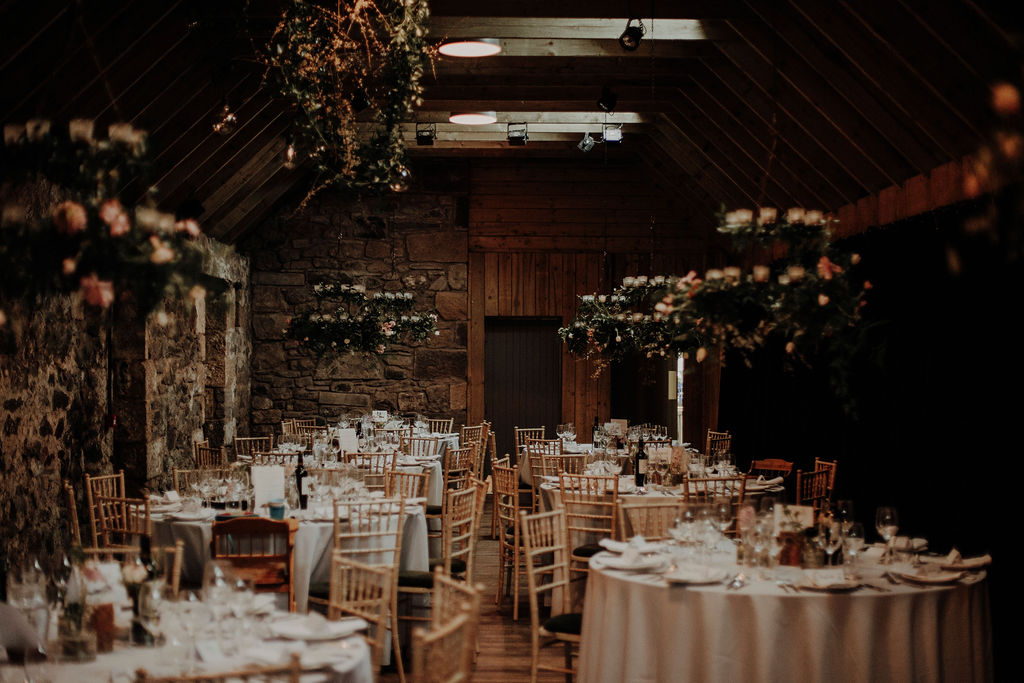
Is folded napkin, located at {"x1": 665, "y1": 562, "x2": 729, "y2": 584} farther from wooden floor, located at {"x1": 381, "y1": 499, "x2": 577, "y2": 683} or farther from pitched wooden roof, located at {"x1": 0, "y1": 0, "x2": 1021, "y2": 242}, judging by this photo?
pitched wooden roof, located at {"x1": 0, "y1": 0, "x2": 1021, "y2": 242}

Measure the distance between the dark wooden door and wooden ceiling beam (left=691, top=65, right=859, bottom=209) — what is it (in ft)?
17.7

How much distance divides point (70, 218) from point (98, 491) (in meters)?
4.84

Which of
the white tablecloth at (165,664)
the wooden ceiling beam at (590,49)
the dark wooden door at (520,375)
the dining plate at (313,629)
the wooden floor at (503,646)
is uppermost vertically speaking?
the wooden ceiling beam at (590,49)

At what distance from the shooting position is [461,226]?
44.3 ft

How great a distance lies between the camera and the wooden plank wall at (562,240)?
13531 mm

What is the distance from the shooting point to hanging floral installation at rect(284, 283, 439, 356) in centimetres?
1098

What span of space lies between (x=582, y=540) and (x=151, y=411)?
453cm

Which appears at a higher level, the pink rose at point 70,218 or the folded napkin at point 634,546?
the pink rose at point 70,218

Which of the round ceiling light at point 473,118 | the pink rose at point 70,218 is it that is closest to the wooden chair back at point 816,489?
the round ceiling light at point 473,118

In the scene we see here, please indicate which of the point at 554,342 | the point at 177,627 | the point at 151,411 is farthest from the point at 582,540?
the point at 554,342

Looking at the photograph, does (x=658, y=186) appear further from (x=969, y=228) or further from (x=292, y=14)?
(x=969, y=228)

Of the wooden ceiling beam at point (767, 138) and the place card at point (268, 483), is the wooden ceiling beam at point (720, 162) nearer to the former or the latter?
the wooden ceiling beam at point (767, 138)

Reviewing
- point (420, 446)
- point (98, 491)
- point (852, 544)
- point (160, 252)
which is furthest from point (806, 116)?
point (98, 491)

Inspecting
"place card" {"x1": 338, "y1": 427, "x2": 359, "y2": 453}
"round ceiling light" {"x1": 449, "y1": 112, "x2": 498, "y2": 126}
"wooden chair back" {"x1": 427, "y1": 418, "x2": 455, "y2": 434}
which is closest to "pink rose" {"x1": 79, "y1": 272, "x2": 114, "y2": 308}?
"place card" {"x1": 338, "y1": 427, "x2": 359, "y2": 453}
